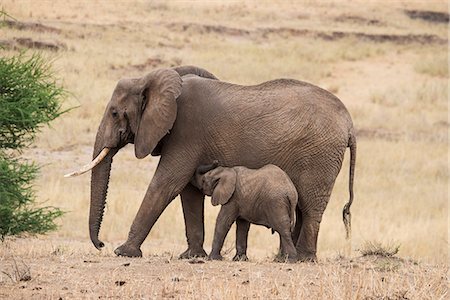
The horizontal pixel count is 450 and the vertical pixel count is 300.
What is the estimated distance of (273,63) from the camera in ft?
149

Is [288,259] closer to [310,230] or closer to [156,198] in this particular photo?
[310,230]

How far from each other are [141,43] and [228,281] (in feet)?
113

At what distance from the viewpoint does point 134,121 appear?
15.1 m

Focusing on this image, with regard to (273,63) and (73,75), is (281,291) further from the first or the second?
(273,63)

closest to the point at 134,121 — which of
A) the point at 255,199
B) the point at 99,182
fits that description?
the point at 99,182

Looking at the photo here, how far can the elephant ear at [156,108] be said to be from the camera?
48.4 ft

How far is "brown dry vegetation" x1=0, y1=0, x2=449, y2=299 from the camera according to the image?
12797 millimetres

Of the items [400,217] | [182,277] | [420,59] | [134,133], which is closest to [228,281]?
[182,277]

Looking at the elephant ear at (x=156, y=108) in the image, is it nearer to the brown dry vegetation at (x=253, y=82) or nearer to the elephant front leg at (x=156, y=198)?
the elephant front leg at (x=156, y=198)

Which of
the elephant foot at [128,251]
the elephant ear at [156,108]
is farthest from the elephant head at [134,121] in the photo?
the elephant foot at [128,251]

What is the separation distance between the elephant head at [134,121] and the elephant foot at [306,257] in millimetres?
1981

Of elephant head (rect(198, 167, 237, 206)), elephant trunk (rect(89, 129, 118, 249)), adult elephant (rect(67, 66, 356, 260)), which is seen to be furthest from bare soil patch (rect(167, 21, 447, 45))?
elephant head (rect(198, 167, 237, 206))

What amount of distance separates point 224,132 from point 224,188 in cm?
71

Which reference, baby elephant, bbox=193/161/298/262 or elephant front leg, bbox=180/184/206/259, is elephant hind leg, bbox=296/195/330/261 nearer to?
baby elephant, bbox=193/161/298/262
